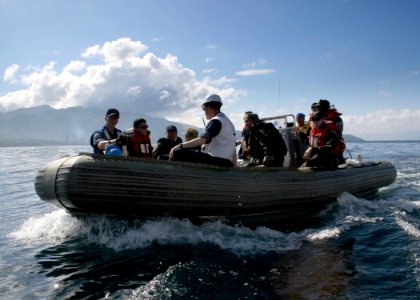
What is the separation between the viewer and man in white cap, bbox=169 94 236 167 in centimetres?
649

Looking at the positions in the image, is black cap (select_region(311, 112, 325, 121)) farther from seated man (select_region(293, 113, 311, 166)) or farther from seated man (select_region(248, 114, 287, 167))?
seated man (select_region(248, 114, 287, 167))

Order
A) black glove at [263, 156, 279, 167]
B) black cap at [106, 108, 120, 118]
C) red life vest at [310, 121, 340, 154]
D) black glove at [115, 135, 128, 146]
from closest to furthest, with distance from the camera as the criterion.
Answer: black glove at [115, 135, 128, 146] → black cap at [106, 108, 120, 118] → black glove at [263, 156, 279, 167] → red life vest at [310, 121, 340, 154]

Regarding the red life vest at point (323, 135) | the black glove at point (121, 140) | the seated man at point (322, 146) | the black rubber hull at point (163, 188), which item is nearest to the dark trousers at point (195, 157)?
the black rubber hull at point (163, 188)

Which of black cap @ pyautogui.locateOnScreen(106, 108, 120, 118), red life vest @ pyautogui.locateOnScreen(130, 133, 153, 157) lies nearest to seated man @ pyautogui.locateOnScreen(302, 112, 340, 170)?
red life vest @ pyautogui.locateOnScreen(130, 133, 153, 157)

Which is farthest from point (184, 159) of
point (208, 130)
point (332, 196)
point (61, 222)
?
point (332, 196)

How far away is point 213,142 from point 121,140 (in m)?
1.88

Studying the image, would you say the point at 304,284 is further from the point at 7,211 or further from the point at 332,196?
the point at 7,211

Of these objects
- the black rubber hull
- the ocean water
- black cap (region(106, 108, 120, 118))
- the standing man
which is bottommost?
the ocean water

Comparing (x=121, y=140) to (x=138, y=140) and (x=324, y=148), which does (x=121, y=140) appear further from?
(x=324, y=148)

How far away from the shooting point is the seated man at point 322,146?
9.21 meters

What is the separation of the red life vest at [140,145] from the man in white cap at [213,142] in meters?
1.17

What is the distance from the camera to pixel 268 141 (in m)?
8.54

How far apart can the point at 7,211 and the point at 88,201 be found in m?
6.25

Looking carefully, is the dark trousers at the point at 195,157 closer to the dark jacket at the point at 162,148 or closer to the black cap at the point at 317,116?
the dark jacket at the point at 162,148
